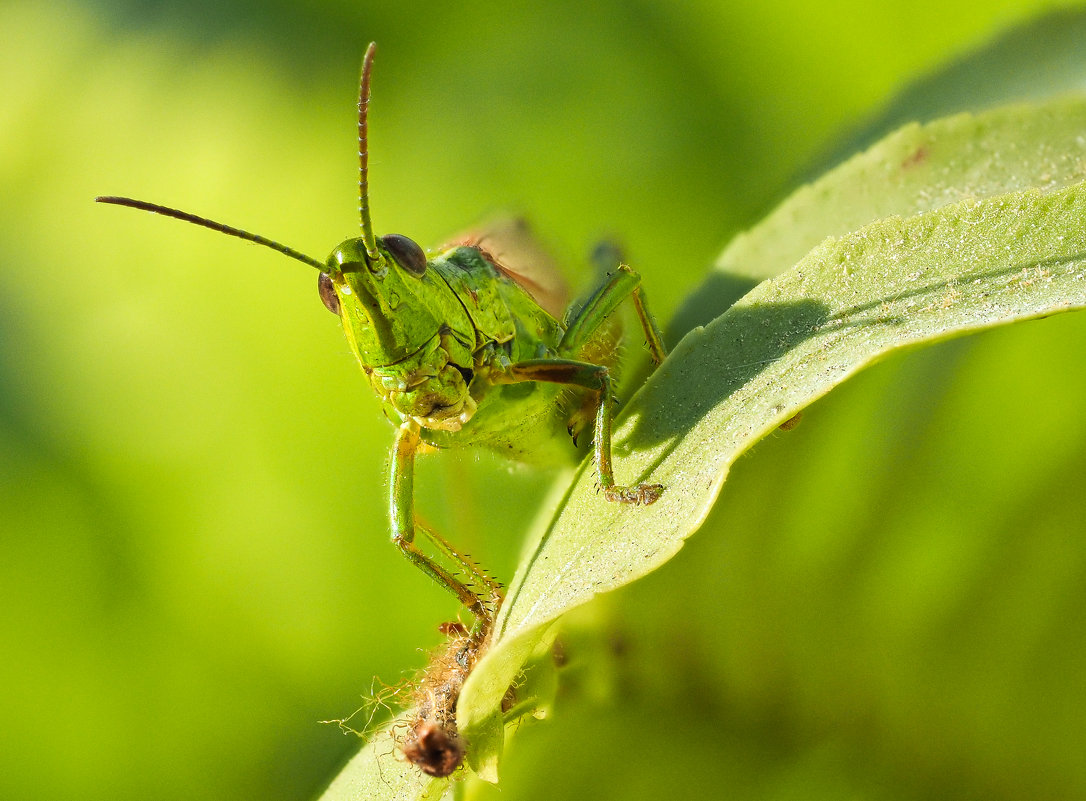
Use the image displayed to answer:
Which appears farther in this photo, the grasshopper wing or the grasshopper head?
the grasshopper wing

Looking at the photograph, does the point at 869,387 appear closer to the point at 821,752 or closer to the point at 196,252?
the point at 821,752

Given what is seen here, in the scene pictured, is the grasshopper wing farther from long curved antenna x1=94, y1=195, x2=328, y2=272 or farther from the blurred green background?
long curved antenna x1=94, y1=195, x2=328, y2=272

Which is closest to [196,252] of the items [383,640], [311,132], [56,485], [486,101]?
[311,132]

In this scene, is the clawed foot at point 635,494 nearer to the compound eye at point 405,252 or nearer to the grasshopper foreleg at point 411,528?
the grasshopper foreleg at point 411,528

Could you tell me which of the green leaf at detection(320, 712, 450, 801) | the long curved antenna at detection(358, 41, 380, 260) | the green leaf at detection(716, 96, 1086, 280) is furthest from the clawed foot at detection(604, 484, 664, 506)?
the long curved antenna at detection(358, 41, 380, 260)

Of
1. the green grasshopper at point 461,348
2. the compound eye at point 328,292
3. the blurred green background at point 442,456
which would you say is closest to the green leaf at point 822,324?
the blurred green background at point 442,456

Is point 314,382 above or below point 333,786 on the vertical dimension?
above
